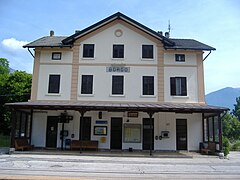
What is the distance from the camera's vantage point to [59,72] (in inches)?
782

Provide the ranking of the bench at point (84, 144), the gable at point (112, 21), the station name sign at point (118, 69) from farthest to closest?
1. the gable at point (112, 21)
2. the station name sign at point (118, 69)
3. the bench at point (84, 144)

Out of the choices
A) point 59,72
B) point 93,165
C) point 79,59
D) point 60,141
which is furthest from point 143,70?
point 93,165

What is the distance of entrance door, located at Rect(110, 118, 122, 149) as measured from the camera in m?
19.1

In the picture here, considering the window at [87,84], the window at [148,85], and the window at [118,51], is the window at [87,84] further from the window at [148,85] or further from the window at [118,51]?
the window at [148,85]

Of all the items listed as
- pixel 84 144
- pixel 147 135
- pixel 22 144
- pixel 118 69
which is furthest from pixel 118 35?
pixel 22 144

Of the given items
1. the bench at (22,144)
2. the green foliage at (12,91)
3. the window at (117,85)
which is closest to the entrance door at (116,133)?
the window at (117,85)

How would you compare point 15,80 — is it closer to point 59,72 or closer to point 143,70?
point 59,72

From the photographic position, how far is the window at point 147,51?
20212 mm

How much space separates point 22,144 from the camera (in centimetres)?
1739

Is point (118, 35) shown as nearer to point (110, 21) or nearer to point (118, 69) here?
Result: point (110, 21)

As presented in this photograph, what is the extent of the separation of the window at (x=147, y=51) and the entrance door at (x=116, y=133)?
16.7 ft

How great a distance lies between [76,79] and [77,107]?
137 inches

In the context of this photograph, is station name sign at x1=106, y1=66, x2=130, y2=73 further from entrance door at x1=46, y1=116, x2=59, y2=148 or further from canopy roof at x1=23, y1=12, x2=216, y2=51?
entrance door at x1=46, y1=116, x2=59, y2=148

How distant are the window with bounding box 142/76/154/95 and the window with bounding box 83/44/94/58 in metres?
4.35
